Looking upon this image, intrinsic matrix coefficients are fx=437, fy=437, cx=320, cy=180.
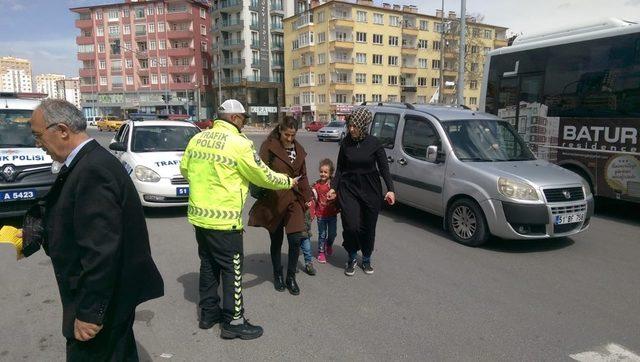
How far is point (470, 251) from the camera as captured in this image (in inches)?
228

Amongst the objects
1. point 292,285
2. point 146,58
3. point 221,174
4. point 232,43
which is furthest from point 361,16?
point 221,174

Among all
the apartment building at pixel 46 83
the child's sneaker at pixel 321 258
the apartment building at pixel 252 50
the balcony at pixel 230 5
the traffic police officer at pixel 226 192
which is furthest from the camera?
the apartment building at pixel 46 83

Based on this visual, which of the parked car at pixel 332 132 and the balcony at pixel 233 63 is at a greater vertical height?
the balcony at pixel 233 63

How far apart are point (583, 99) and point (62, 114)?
8.33 m

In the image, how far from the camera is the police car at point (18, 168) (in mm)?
6414

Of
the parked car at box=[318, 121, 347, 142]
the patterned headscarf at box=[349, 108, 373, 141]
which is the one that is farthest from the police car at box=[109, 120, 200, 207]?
the parked car at box=[318, 121, 347, 142]

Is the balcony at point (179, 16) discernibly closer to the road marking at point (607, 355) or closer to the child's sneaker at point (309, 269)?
the child's sneaker at point (309, 269)

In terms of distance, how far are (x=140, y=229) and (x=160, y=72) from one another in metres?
79.1

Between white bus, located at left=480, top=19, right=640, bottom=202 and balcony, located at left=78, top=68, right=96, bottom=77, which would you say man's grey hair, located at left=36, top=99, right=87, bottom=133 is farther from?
balcony, located at left=78, top=68, right=96, bottom=77

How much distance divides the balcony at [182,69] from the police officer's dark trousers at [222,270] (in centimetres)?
7589

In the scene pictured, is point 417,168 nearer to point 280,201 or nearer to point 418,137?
point 418,137

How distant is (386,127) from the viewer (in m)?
7.81

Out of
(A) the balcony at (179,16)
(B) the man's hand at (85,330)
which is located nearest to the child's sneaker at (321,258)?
(B) the man's hand at (85,330)

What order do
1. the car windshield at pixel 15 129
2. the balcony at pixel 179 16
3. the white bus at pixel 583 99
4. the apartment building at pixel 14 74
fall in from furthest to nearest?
the apartment building at pixel 14 74 < the balcony at pixel 179 16 < the car windshield at pixel 15 129 < the white bus at pixel 583 99
